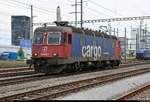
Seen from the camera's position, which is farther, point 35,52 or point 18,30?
point 18,30

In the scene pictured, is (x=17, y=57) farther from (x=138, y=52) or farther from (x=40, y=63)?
(x=40, y=63)

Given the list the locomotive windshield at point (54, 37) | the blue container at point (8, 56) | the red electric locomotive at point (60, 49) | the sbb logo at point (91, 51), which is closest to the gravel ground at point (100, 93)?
the red electric locomotive at point (60, 49)

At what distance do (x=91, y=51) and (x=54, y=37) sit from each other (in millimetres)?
6316

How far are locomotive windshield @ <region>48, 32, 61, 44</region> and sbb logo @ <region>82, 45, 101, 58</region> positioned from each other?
421cm

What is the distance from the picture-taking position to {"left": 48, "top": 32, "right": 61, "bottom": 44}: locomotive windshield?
2717 cm

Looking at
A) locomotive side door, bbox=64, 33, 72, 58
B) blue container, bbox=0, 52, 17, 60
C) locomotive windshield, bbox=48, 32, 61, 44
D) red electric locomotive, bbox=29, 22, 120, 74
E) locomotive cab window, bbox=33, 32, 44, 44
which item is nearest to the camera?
red electric locomotive, bbox=29, 22, 120, 74

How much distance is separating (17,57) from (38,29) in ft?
123

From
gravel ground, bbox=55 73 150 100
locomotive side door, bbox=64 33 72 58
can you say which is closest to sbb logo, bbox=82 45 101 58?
locomotive side door, bbox=64 33 72 58

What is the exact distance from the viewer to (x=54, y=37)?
27.3 meters

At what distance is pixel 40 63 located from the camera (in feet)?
87.6

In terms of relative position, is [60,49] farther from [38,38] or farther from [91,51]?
[91,51]

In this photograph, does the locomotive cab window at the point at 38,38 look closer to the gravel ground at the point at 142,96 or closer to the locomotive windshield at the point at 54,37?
the locomotive windshield at the point at 54,37

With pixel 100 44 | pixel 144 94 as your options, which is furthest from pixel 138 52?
pixel 144 94

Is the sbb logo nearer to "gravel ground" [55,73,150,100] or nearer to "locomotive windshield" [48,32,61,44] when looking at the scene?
"locomotive windshield" [48,32,61,44]
